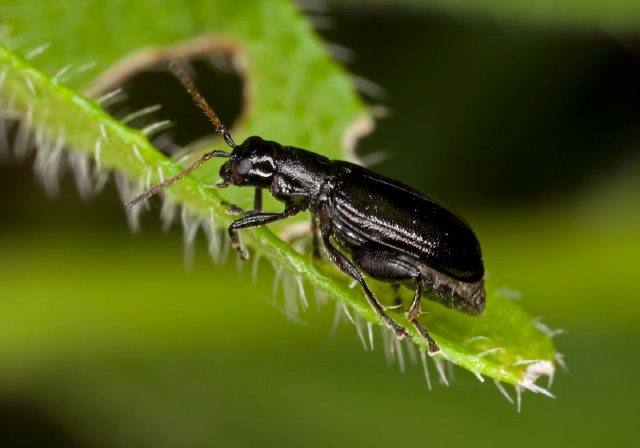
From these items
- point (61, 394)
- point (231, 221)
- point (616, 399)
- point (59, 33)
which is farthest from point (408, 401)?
point (59, 33)

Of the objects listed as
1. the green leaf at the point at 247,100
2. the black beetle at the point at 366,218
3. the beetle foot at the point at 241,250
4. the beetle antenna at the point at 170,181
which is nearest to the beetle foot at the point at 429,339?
the green leaf at the point at 247,100

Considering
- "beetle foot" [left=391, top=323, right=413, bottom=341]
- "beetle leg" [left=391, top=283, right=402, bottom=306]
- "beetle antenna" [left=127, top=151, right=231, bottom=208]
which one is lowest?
"beetle foot" [left=391, top=323, right=413, bottom=341]

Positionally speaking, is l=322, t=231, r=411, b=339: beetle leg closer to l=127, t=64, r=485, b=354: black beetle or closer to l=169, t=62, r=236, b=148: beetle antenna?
l=127, t=64, r=485, b=354: black beetle

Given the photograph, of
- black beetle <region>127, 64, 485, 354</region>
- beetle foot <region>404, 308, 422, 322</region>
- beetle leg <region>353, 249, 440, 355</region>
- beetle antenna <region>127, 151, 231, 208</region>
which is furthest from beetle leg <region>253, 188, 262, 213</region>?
beetle foot <region>404, 308, 422, 322</region>

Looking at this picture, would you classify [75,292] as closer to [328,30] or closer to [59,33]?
[59,33]

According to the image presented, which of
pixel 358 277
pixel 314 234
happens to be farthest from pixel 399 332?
pixel 314 234

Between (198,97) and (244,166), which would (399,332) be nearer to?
(244,166)

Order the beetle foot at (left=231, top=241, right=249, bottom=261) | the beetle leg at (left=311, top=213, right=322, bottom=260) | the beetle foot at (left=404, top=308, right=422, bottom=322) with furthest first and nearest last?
the beetle leg at (left=311, top=213, right=322, bottom=260)
the beetle foot at (left=231, top=241, right=249, bottom=261)
the beetle foot at (left=404, top=308, right=422, bottom=322)

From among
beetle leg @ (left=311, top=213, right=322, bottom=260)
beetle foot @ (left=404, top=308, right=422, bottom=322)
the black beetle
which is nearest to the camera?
beetle foot @ (left=404, top=308, right=422, bottom=322)

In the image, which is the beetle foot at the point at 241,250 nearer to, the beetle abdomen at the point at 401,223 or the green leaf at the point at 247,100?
the green leaf at the point at 247,100
